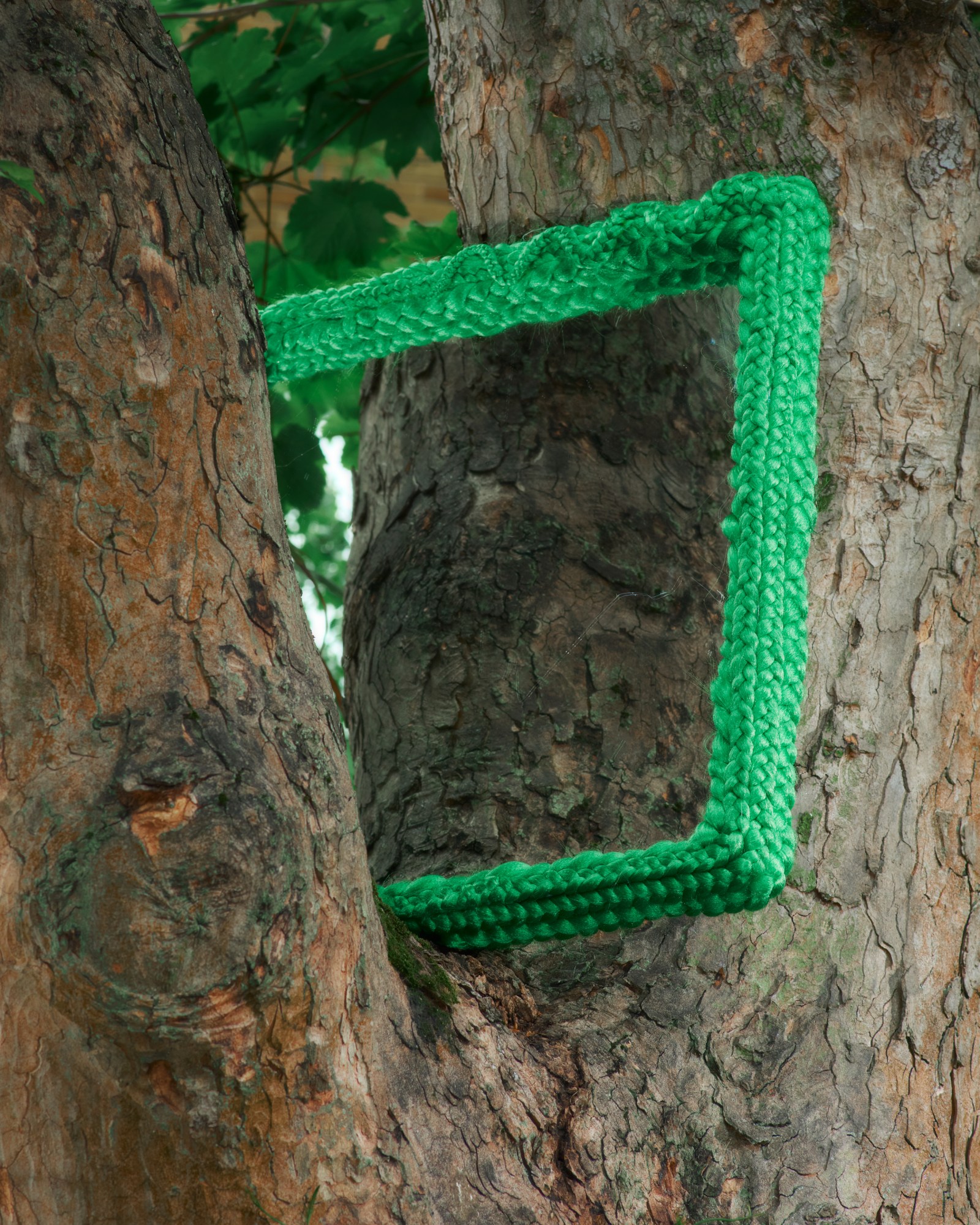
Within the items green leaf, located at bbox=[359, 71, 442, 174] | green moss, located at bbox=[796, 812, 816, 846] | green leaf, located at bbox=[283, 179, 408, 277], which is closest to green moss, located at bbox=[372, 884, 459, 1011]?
green moss, located at bbox=[796, 812, 816, 846]

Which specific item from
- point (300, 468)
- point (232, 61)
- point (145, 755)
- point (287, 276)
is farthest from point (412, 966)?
point (232, 61)

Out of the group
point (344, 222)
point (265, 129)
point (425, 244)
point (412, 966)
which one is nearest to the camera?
point (412, 966)

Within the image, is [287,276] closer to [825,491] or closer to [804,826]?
[825,491]

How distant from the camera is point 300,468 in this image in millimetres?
1530

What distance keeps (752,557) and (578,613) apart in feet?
0.81

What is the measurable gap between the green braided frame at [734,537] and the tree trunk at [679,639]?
58mm

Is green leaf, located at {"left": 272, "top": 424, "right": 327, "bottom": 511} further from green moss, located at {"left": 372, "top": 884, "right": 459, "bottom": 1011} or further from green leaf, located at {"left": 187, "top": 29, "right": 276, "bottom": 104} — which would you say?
green moss, located at {"left": 372, "top": 884, "right": 459, "bottom": 1011}

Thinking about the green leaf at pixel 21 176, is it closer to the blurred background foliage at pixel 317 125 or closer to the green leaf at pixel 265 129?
the blurred background foliage at pixel 317 125

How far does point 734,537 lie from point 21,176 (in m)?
0.52

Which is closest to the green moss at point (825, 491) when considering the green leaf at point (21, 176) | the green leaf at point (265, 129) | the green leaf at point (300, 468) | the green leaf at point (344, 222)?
the green leaf at point (21, 176)

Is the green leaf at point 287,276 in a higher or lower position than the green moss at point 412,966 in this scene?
higher

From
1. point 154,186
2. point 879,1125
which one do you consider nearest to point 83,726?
point 154,186

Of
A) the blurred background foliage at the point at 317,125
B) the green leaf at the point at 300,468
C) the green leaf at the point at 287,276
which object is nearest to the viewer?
the green leaf at the point at 300,468

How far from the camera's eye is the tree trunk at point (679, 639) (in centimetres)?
78
